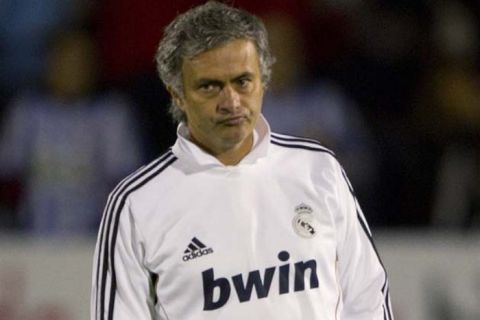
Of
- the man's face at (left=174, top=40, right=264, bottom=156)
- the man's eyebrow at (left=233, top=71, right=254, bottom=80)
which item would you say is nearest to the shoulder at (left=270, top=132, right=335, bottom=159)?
the man's face at (left=174, top=40, right=264, bottom=156)

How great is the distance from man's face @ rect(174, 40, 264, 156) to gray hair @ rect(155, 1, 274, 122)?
19mm

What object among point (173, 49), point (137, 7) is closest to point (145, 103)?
point (137, 7)

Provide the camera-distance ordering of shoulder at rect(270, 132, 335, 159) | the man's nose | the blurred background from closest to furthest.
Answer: the man's nose → shoulder at rect(270, 132, 335, 159) → the blurred background

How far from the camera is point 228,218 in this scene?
3.98 metres

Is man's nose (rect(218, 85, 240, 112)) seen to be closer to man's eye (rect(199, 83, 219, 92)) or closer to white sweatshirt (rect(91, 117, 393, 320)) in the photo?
man's eye (rect(199, 83, 219, 92))

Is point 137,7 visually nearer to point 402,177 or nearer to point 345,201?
point 402,177

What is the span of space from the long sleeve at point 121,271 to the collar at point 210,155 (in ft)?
0.70

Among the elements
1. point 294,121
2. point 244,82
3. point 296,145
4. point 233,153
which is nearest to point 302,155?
point 296,145

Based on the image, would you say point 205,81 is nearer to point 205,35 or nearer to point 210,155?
point 205,35

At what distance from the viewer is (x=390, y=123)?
7.06 meters

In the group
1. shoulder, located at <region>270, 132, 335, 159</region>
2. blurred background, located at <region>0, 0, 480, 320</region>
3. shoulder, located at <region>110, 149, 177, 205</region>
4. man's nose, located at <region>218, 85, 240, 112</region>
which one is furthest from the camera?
blurred background, located at <region>0, 0, 480, 320</region>

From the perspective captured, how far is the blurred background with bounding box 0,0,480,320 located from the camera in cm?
627

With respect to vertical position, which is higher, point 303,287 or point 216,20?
point 216,20

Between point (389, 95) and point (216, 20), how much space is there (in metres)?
3.33
